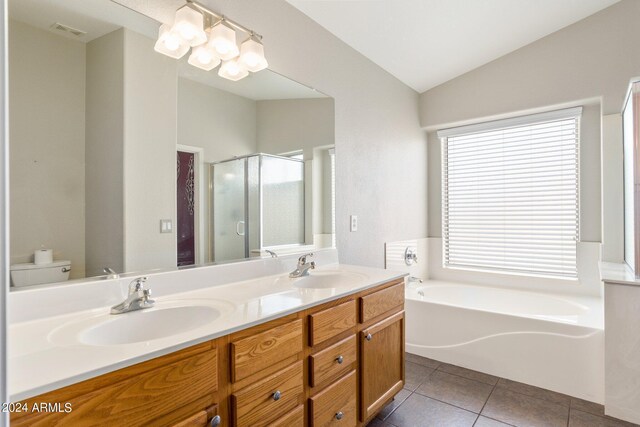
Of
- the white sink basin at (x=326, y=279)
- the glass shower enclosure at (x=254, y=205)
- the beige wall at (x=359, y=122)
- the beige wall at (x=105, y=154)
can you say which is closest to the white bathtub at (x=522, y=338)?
the beige wall at (x=359, y=122)

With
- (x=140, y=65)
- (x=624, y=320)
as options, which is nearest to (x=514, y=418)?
(x=624, y=320)

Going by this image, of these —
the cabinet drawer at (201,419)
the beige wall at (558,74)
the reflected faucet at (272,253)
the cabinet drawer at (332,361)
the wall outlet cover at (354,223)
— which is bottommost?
the cabinet drawer at (332,361)

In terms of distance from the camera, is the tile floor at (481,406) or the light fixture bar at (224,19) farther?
the tile floor at (481,406)

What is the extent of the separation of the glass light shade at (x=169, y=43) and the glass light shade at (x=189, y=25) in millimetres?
22

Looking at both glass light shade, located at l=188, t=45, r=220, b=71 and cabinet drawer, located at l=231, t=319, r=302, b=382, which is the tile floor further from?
glass light shade, located at l=188, t=45, r=220, b=71

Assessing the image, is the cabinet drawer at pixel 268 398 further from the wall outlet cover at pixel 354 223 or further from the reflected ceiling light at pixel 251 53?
the reflected ceiling light at pixel 251 53

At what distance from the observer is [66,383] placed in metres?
0.68

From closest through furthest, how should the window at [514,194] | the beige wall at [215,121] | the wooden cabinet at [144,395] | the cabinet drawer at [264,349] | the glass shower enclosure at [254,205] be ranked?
the wooden cabinet at [144,395]
the cabinet drawer at [264,349]
the beige wall at [215,121]
the glass shower enclosure at [254,205]
the window at [514,194]

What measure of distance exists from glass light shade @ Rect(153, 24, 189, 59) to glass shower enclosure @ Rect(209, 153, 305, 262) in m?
0.51

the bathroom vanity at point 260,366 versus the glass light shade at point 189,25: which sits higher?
the glass light shade at point 189,25

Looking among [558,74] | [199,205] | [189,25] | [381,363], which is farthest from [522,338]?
[189,25]

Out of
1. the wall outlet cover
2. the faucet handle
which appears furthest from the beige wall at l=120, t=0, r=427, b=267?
the faucet handle

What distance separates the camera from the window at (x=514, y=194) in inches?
112

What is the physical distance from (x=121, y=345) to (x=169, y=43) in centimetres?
124
